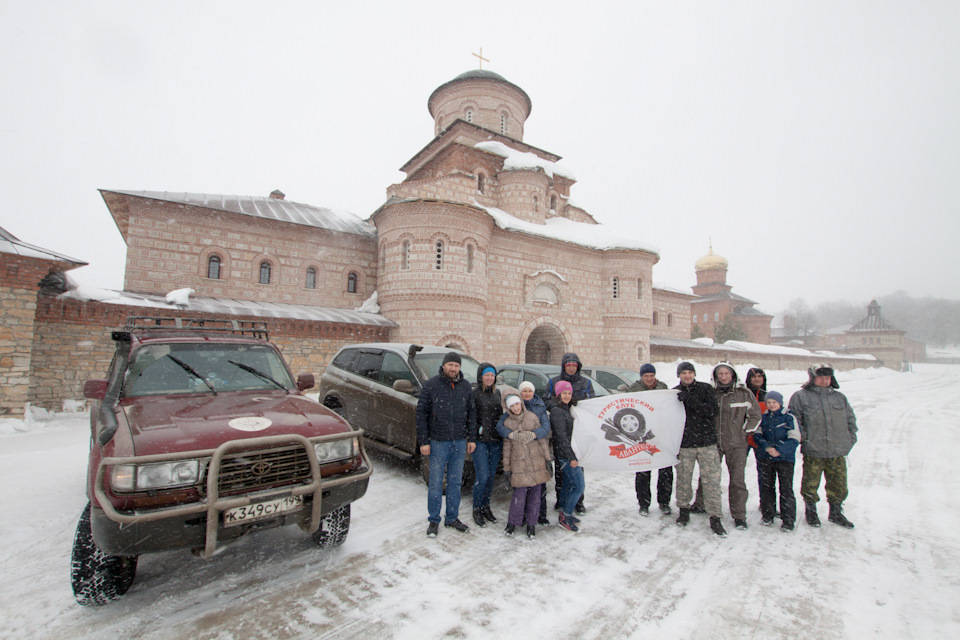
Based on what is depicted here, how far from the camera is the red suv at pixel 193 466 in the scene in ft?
8.80

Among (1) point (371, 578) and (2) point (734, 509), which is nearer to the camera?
(1) point (371, 578)

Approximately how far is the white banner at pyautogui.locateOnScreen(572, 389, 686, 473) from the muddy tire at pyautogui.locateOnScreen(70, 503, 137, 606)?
159 inches

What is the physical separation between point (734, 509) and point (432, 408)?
3.37 meters

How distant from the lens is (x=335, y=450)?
3459 millimetres

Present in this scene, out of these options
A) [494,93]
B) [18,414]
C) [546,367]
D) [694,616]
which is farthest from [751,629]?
[494,93]

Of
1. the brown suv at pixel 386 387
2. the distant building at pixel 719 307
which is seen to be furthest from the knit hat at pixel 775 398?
the distant building at pixel 719 307

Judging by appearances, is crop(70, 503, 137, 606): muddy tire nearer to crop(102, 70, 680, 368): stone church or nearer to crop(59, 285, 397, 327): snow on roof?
crop(59, 285, 397, 327): snow on roof

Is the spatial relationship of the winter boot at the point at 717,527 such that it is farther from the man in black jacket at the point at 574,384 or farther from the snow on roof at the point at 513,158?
the snow on roof at the point at 513,158

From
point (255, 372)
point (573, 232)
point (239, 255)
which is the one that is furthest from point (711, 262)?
point (255, 372)

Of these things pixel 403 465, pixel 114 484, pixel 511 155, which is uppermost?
pixel 511 155

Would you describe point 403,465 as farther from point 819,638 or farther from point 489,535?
point 819,638

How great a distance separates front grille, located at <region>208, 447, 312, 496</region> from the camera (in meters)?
2.95

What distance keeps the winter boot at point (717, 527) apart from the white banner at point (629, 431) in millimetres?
638

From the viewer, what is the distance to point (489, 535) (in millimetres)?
4320
